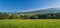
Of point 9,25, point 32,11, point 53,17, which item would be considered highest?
point 32,11

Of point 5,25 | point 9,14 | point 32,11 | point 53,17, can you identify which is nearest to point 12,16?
point 9,14

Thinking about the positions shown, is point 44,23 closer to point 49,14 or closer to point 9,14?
point 49,14

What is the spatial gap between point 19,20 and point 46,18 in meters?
0.49

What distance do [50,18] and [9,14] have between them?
74 cm

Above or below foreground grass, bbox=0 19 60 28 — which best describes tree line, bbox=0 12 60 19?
above

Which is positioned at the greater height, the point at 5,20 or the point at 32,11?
the point at 32,11

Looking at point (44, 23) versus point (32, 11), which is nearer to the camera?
point (44, 23)

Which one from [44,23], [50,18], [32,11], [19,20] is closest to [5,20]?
[19,20]

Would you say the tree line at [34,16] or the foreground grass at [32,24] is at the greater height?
the tree line at [34,16]

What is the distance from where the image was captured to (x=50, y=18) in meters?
1.82

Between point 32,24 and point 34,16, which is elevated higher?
point 34,16

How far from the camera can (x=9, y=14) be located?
1.82 metres

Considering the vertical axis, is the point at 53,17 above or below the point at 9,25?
above

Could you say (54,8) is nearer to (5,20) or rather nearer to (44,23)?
(44,23)
